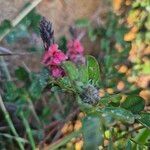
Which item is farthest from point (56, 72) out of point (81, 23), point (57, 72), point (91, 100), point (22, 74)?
point (81, 23)

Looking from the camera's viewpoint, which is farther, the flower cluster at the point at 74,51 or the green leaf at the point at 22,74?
the green leaf at the point at 22,74

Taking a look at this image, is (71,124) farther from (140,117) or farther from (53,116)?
(140,117)

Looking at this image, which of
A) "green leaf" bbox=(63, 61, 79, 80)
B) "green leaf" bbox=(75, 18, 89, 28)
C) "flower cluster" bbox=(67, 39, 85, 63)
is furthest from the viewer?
"green leaf" bbox=(75, 18, 89, 28)

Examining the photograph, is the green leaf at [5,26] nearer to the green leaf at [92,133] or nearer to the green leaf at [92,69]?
the green leaf at [92,69]

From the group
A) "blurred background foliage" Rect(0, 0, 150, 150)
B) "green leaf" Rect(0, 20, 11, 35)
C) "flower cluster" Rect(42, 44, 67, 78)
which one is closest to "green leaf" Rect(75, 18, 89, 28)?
"blurred background foliage" Rect(0, 0, 150, 150)

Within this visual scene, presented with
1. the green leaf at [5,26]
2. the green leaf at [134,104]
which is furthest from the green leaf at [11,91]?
the green leaf at [134,104]

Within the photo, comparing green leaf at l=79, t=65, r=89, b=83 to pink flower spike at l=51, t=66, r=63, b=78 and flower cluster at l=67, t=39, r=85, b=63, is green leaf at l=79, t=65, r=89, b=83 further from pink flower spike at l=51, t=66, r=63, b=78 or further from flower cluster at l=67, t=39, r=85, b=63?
flower cluster at l=67, t=39, r=85, b=63

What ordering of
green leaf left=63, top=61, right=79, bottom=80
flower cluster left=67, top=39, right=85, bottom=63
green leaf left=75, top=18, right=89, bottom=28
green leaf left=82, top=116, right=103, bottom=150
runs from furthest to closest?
green leaf left=75, top=18, right=89, bottom=28, flower cluster left=67, top=39, right=85, bottom=63, green leaf left=63, top=61, right=79, bottom=80, green leaf left=82, top=116, right=103, bottom=150
